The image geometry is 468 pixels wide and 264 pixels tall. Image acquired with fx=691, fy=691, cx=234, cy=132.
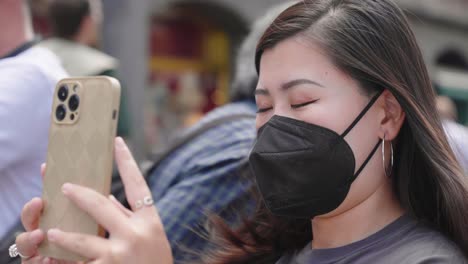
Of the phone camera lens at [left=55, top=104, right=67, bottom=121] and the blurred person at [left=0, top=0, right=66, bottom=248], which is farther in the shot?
the blurred person at [left=0, top=0, right=66, bottom=248]

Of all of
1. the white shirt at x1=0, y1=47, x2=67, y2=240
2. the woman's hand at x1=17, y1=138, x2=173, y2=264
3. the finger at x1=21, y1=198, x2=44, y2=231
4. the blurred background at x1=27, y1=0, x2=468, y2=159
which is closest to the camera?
Answer: the woman's hand at x1=17, y1=138, x2=173, y2=264

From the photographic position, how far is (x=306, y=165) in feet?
5.31

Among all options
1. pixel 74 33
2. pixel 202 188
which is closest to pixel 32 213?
pixel 202 188

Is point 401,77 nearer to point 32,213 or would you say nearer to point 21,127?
point 32,213

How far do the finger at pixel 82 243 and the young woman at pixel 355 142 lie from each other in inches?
9.8

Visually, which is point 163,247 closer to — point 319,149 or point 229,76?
point 319,149

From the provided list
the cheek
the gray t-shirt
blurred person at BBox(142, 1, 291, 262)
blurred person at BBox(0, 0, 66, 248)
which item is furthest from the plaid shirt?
the gray t-shirt

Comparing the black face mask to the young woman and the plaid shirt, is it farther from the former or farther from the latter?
the plaid shirt

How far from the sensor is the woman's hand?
123 cm

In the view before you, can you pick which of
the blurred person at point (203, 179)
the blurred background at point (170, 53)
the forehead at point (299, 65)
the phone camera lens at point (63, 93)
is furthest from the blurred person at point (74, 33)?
the blurred background at point (170, 53)

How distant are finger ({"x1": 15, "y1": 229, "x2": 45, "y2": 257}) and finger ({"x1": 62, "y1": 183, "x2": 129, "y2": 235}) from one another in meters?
0.18

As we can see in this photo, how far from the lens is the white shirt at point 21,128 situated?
6.87 ft

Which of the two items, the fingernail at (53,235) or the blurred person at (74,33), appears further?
the blurred person at (74,33)

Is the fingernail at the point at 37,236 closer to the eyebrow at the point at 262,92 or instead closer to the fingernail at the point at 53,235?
the fingernail at the point at 53,235
